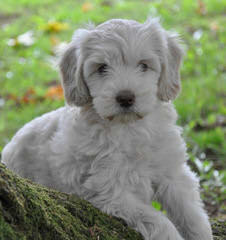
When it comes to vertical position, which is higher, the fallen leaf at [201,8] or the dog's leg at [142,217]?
the dog's leg at [142,217]

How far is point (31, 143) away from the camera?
5.07 meters

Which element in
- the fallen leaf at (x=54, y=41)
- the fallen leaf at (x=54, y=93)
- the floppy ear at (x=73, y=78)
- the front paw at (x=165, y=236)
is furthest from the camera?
the fallen leaf at (x=54, y=41)

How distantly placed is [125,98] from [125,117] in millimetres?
199

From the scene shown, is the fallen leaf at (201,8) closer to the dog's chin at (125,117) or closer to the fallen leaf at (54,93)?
the fallen leaf at (54,93)

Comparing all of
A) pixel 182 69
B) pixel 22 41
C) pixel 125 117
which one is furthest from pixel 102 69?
pixel 22 41

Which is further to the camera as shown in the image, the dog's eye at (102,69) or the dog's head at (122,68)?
the dog's eye at (102,69)

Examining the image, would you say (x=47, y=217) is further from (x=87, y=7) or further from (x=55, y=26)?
(x=87, y=7)

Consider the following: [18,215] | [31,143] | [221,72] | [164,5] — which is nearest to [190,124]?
[221,72]

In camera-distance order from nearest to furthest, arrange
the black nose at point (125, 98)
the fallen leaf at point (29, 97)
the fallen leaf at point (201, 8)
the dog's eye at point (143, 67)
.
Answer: the black nose at point (125, 98) < the dog's eye at point (143, 67) < the fallen leaf at point (29, 97) < the fallen leaf at point (201, 8)

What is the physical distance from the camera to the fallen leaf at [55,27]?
12.5 meters

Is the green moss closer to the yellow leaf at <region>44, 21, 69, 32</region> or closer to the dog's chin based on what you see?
the dog's chin

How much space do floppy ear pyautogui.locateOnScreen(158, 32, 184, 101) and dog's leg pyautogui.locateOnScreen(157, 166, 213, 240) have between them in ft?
2.35

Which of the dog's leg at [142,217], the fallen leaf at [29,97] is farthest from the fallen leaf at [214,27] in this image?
the dog's leg at [142,217]

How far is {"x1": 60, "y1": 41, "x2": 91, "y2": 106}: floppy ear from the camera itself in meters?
4.43
